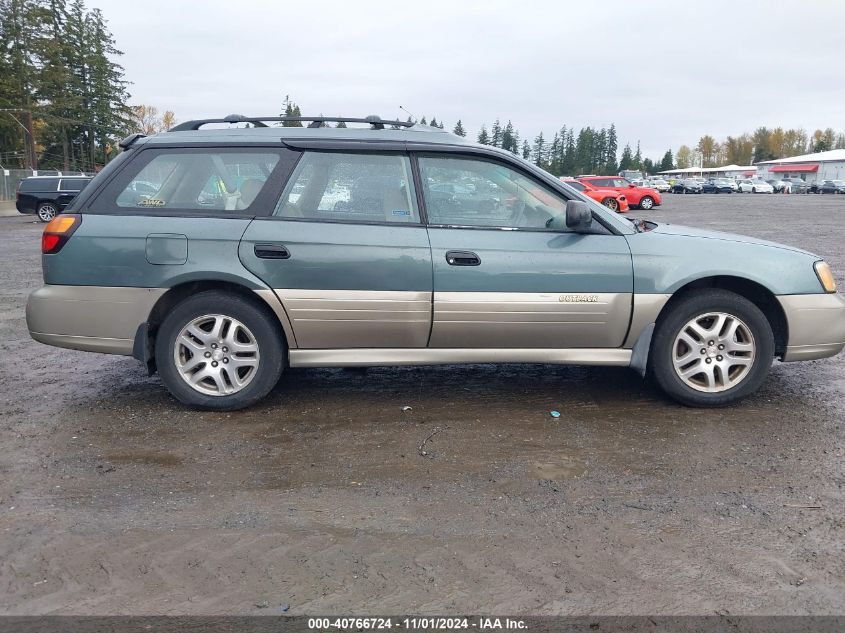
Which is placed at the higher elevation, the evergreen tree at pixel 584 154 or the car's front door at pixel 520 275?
the evergreen tree at pixel 584 154

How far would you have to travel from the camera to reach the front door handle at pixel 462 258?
4.30 m

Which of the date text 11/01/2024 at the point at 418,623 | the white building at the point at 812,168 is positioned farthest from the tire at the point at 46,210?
the white building at the point at 812,168

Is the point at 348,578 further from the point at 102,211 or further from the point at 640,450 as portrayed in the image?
the point at 102,211

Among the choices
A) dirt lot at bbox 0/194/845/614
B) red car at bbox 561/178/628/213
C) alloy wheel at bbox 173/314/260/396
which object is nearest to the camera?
dirt lot at bbox 0/194/845/614

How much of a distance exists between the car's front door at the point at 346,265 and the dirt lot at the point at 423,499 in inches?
21.9

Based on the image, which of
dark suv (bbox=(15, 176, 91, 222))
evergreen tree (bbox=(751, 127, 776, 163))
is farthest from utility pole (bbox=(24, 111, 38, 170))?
evergreen tree (bbox=(751, 127, 776, 163))

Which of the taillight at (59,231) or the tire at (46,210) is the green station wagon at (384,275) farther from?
the tire at (46,210)

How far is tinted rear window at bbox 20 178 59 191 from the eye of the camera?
79.8 feet

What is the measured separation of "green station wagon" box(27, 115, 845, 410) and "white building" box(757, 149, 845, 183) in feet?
353

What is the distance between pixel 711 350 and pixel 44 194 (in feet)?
83.0

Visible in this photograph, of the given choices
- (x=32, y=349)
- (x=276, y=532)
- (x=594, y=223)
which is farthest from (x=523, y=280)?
(x=32, y=349)

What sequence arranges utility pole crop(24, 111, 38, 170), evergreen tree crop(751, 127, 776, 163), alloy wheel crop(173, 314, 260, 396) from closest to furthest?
alloy wheel crop(173, 314, 260, 396)
utility pole crop(24, 111, 38, 170)
evergreen tree crop(751, 127, 776, 163)

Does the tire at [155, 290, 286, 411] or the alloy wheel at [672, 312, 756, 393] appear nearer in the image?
the tire at [155, 290, 286, 411]

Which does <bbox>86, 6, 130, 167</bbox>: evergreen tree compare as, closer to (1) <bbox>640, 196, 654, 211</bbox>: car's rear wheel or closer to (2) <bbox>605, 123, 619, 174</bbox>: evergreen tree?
(1) <bbox>640, 196, 654, 211</bbox>: car's rear wheel
